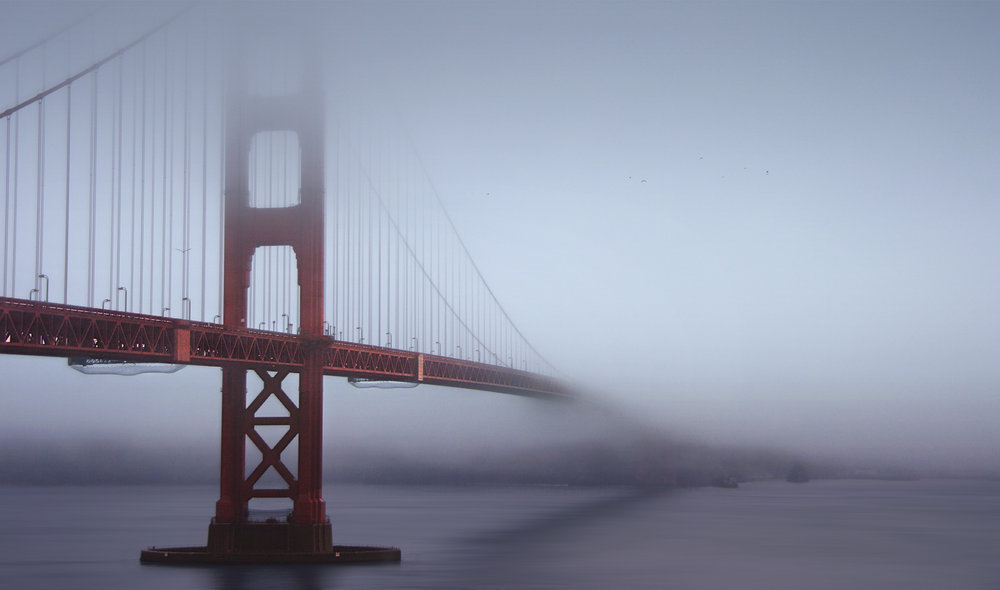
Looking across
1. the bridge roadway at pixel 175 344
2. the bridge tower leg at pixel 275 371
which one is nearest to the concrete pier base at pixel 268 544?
the bridge tower leg at pixel 275 371

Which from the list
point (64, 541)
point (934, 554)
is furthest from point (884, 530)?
point (64, 541)

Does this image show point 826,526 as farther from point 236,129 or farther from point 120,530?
point 236,129

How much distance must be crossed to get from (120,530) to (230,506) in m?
53.2

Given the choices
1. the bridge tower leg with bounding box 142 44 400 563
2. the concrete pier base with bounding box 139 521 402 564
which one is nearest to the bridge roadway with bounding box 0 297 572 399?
the bridge tower leg with bounding box 142 44 400 563

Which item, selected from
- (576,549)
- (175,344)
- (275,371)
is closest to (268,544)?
(275,371)

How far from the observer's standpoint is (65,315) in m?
29.6

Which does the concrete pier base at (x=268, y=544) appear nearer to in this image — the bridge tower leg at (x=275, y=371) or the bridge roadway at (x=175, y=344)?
the bridge tower leg at (x=275, y=371)

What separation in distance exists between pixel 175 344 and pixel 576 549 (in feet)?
110

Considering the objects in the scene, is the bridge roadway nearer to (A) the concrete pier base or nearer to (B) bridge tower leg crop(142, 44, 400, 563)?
(B) bridge tower leg crop(142, 44, 400, 563)

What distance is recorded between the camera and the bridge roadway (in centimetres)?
2877

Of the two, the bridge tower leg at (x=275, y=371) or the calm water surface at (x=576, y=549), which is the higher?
the bridge tower leg at (x=275, y=371)

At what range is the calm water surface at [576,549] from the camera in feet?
150

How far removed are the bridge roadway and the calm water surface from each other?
724 centimetres

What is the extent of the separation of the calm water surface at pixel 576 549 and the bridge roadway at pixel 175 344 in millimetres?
7236
